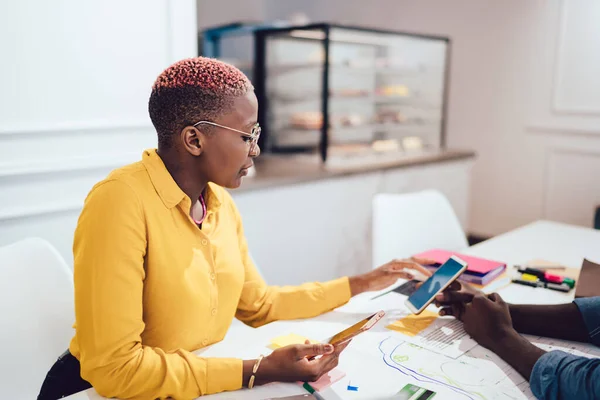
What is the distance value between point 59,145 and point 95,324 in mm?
1214

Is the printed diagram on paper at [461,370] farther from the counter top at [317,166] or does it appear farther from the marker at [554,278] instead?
the counter top at [317,166]

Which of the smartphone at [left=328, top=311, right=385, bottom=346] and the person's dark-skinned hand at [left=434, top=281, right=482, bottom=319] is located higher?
the smartphone at [left=328, top=311, right=385, bottom=346]

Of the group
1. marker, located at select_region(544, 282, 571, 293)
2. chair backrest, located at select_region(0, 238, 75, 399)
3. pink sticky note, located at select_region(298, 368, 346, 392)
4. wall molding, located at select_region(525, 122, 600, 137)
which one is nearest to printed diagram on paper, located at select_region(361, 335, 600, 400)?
pink sticky note, located at select_region(298, 368, 346, 392)

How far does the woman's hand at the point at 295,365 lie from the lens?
1078 mm

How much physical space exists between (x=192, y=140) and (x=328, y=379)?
0.60m

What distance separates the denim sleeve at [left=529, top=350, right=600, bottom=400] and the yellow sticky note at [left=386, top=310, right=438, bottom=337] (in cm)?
32

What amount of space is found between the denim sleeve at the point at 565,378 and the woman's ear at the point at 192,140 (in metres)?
0.87

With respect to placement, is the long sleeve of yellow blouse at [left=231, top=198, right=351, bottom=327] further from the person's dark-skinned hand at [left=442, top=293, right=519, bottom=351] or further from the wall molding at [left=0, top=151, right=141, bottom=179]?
the wall molding at [left=0, top=151, right=141, bottom=179]

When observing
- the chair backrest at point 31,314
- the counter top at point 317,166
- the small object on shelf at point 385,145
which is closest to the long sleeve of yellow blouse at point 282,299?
the chair backrest at point 31,314

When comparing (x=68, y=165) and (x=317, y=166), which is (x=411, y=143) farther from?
(x=68, y=165)

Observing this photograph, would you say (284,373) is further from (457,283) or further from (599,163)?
(599,163)

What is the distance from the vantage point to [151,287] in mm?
1148

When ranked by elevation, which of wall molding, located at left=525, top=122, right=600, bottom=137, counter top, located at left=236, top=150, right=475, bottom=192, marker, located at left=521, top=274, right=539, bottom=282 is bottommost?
marker, located at left=521, top=274, right=539, bottom=282

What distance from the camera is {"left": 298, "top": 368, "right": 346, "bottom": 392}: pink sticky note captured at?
1079 millimetres
